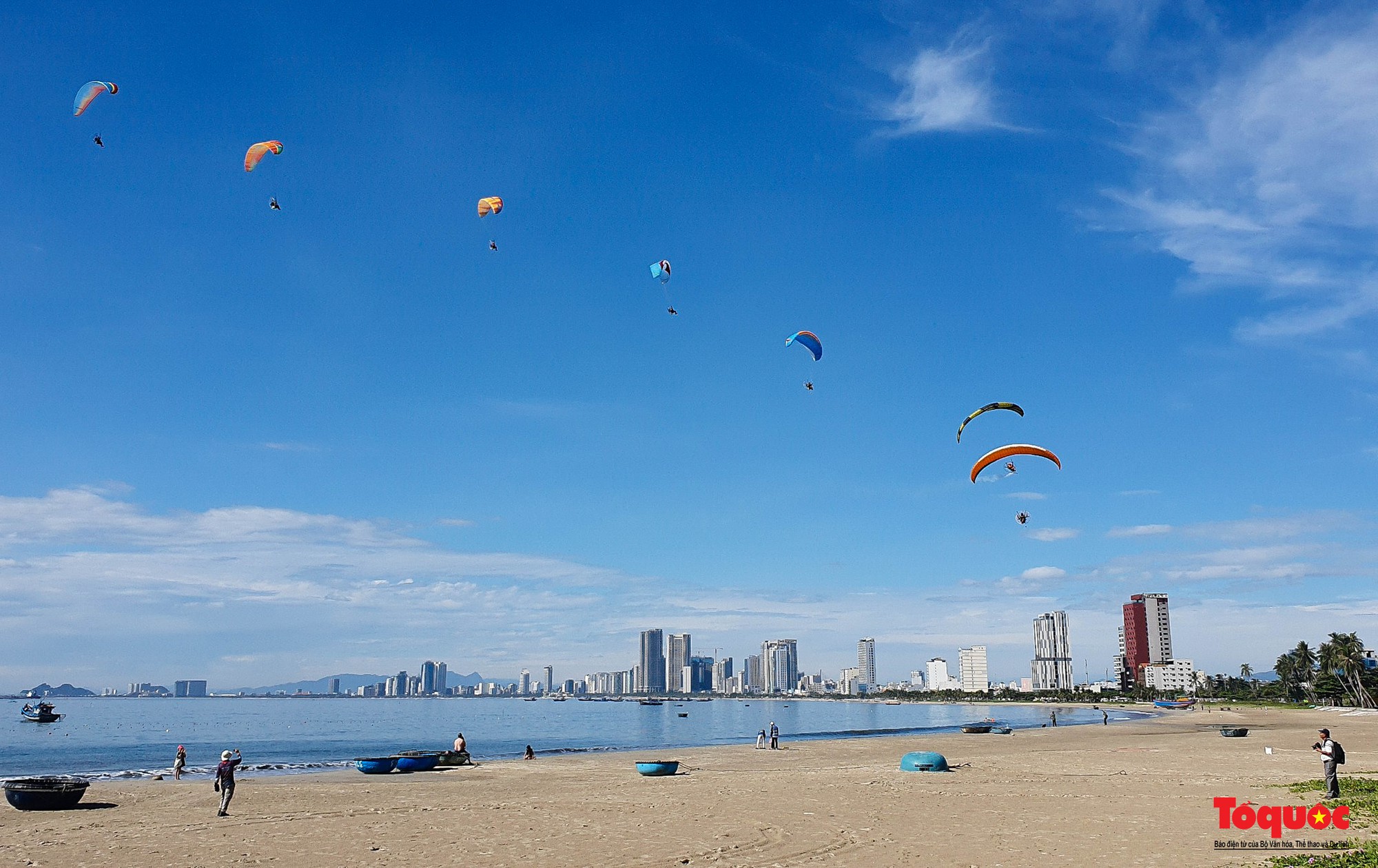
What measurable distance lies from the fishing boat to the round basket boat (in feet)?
560

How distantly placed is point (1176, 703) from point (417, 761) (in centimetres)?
17752

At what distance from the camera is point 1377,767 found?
27078mm

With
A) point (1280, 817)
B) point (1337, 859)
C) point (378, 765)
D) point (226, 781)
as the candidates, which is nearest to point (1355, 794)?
point (1280, 817)

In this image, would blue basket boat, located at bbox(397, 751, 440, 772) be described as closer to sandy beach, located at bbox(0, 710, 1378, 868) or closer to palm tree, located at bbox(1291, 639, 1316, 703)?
sandy beach, located at bbox(0, 710, 1378, 868)

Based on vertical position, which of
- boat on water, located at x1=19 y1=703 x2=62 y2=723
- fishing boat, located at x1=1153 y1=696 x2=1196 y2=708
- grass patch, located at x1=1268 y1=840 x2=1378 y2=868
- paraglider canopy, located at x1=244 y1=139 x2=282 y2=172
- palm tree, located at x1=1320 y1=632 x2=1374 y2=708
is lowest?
fishing boat, located at x1=1153 y1=696 x2=1196 y2=708

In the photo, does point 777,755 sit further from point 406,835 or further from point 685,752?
point 406,835

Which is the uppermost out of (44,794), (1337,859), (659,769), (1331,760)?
(1331,760)

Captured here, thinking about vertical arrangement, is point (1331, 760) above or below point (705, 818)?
above

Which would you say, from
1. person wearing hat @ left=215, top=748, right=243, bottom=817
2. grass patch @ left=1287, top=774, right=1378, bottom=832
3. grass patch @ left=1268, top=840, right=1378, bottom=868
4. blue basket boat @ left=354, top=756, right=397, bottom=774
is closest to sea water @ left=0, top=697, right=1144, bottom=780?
blue basket boat @ left=354, top=756, right=397, bottom=774

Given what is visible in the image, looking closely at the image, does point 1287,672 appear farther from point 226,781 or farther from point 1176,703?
point 226,781

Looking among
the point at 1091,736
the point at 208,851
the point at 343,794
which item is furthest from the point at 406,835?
the point at 1091,736

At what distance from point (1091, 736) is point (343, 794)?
56.9 m

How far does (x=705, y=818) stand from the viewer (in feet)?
65.3

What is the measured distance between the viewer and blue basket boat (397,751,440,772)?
3788cm
